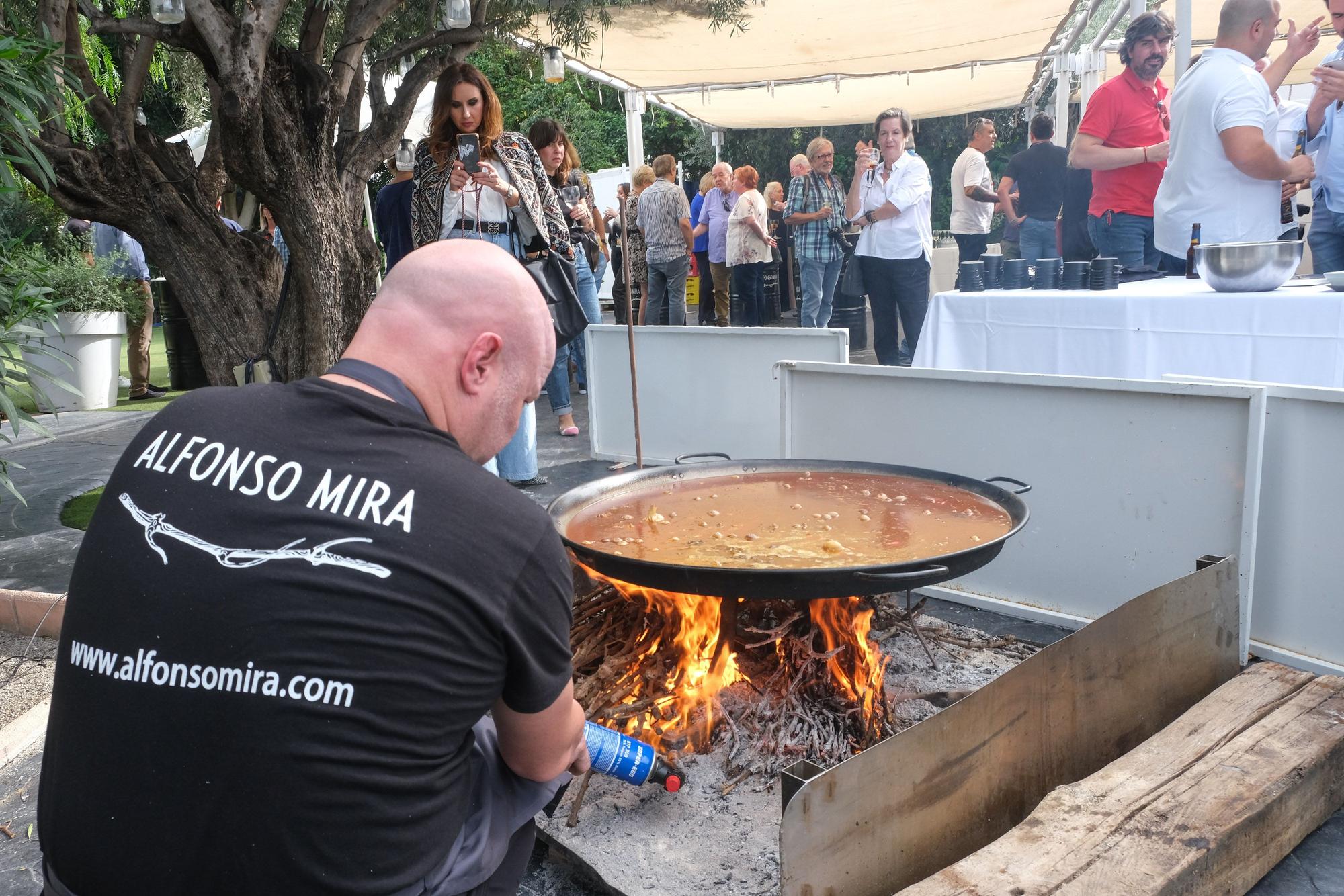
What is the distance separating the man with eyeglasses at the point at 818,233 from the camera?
390 inches

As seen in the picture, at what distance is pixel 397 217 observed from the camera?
566cm

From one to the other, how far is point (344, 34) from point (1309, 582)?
20.6 feet

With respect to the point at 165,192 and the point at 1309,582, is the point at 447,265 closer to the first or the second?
the point at 1309,582

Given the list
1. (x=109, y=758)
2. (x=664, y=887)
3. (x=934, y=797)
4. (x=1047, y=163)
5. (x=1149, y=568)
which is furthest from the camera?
(x=1047, y=163)

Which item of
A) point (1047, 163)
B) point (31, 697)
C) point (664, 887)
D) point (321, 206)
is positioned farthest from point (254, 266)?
point (1047, 163)

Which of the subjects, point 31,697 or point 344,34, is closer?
point 31,697

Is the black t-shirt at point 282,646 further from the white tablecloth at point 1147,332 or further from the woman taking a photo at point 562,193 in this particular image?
the woman taking a photo at point 562,193

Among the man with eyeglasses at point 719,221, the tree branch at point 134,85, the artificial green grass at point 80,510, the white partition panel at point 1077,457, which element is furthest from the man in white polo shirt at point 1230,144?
the man with eyeglasses at point 719,221

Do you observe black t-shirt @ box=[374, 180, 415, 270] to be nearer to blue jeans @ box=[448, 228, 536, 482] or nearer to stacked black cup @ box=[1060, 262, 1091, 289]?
blue jeans @ box=[448, 228, 536, 482]

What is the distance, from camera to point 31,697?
3.68 metres

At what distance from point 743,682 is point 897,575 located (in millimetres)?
882

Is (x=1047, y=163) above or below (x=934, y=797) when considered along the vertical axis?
above

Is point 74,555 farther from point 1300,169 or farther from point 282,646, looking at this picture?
point 1300,169

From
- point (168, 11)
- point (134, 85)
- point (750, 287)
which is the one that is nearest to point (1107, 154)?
point (168, 11)
